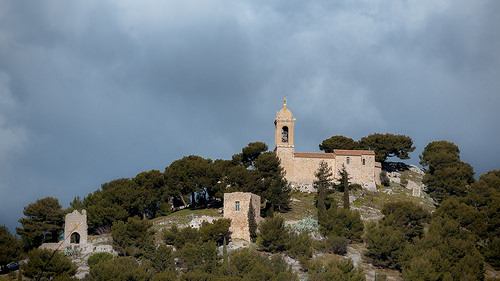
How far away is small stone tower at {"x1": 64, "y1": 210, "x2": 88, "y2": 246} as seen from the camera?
4975cm

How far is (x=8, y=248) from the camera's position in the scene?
4603cm

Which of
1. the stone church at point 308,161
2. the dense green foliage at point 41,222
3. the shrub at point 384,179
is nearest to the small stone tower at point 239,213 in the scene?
the dense green foliage at point 41,222

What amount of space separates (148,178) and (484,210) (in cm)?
3047

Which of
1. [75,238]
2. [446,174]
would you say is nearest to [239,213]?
[75,238]

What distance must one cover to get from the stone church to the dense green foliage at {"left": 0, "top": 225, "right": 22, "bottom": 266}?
27338mm

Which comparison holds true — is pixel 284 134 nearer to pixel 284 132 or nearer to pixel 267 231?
pixel 284 132

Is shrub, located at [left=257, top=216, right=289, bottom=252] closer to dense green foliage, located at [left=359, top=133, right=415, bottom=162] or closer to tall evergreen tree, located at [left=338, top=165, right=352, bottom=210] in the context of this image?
tall evergreen tree, located at [left=338, top=165, right=352, bottom=210]

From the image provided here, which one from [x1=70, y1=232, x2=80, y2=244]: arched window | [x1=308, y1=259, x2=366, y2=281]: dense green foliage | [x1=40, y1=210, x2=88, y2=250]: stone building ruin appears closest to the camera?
[x1=308, y1=259, x2=366, y2=281]: dense green foliage

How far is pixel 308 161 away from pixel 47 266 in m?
30.5

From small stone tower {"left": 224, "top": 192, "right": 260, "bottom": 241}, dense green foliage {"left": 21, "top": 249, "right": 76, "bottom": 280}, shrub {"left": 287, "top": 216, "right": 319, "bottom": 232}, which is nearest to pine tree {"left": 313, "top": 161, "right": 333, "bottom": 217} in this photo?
shrub {"left": 287, "top": 216, "right": 319, "bottom": 232}

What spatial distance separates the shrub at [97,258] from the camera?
45.4 m

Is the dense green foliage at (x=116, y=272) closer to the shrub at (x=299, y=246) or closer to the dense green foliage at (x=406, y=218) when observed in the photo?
the shrub at (x=299, y=246)

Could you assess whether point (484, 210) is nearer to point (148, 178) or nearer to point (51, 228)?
point (148, 178)

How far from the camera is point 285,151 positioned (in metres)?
65.2
